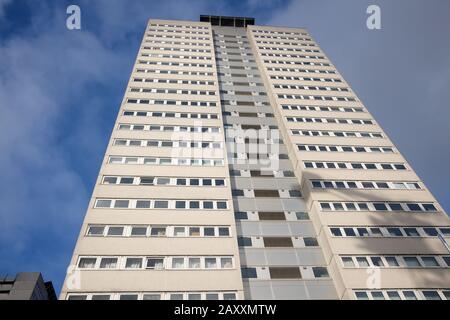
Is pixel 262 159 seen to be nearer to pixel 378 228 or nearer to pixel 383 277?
pixel 378 228

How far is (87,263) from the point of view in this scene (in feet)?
72.6

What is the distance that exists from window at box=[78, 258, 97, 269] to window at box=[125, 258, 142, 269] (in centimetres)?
207

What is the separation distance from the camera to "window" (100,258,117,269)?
2194 cm

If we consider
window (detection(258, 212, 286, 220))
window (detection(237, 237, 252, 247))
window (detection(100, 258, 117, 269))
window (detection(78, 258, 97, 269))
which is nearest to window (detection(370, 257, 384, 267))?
window (detection(258, 212, 286, 220))

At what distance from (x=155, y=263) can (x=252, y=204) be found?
1020 centimetres

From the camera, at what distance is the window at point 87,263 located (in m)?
21.9

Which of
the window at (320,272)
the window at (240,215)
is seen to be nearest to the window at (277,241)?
the window at (240,215)

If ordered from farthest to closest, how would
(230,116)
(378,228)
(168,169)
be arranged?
(230,116)
(168,169)
(378,228)

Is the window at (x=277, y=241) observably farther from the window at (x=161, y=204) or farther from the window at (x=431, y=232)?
the window at (x=431, y=232)

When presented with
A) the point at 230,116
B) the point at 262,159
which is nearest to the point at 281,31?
the point at 230,116
